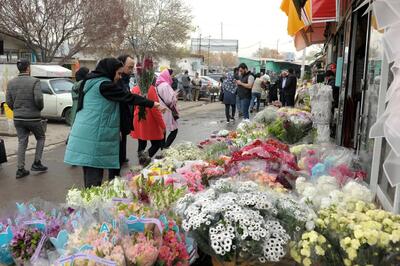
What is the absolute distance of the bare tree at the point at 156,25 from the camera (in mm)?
41656

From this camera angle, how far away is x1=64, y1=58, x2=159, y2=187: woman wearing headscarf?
4.38 meters

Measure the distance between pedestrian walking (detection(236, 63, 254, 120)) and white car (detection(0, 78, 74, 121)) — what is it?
531cm

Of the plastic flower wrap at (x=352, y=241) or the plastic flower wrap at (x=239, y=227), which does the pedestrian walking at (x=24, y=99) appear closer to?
the plastic flower wrap at (x=239, y=227)

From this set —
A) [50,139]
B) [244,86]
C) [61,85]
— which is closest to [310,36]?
[244,86]

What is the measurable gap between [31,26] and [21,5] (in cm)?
150

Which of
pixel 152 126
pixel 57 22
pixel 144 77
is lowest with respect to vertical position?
pixel 152 126

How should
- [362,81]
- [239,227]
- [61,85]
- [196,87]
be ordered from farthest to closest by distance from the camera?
[196,87]
[61,85]
[362,81]
[239,227]

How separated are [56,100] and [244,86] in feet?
19.3

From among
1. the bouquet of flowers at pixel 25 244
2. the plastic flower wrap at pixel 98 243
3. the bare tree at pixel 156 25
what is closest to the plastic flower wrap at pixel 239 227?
the plastic flower wrap at pixel 98 243

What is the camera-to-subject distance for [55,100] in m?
13.8

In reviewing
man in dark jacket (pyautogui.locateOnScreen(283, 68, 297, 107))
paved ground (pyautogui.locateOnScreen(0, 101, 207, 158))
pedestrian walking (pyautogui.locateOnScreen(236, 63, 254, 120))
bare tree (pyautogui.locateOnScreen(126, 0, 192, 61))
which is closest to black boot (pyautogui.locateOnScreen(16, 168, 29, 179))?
paved ground (pyautogui.locateOnScreen(0, 101, 207, 158))

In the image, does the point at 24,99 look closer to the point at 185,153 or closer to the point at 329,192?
the point at 185,153

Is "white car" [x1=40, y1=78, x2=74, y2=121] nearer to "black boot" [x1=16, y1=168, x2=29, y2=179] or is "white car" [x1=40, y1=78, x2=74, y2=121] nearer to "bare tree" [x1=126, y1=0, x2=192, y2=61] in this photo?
"black boot" [x1=16, y1=168, x2=29, y2=179]

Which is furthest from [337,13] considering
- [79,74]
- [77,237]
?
[77,237]
